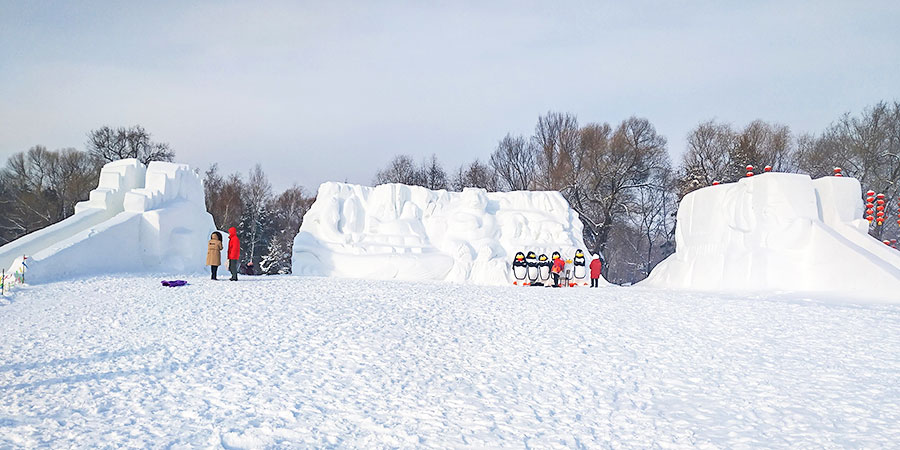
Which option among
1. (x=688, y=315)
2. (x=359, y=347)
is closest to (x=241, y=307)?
(x=359, y=347)

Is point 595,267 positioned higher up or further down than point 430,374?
higher up

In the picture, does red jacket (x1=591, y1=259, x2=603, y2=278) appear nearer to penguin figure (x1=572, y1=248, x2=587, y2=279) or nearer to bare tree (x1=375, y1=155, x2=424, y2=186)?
penguin figure (x1=572, y1=248, x2=587, y2=279)

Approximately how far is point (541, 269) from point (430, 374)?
13.2 meters

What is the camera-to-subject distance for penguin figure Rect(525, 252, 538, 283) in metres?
18.6

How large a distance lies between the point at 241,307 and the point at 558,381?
6.09m

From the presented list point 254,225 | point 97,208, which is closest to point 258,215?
point 254,225

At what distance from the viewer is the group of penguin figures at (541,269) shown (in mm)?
18438

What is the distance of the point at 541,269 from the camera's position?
1931 centimetres

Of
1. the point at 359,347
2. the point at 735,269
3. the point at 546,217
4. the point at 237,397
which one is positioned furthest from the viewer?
the point at 546,217

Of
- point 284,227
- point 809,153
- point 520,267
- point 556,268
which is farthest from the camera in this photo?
point 284,227

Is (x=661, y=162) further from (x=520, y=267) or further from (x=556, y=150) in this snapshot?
(x=520, y=267)

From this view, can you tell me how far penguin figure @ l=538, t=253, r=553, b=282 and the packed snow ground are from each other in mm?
7416

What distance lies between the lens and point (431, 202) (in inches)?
854

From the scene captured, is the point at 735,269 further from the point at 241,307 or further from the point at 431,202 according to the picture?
the point at 241,307
